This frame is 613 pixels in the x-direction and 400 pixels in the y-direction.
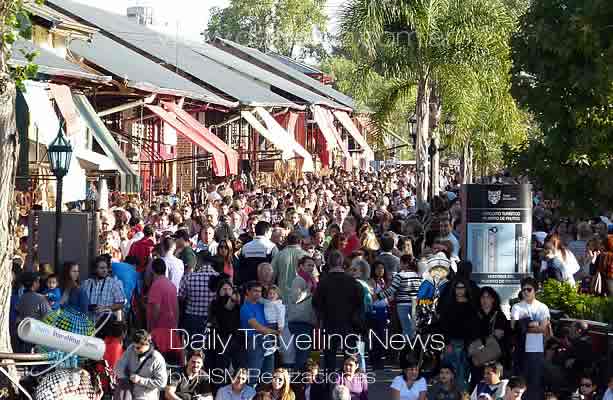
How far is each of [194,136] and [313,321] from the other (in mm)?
19198

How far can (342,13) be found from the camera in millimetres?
31594

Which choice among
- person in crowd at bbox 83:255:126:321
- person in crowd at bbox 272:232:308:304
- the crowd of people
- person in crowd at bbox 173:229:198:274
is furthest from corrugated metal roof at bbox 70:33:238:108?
person in crowd at bbox 83:255:126:321

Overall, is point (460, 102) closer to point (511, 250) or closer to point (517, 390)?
point (511, 250)

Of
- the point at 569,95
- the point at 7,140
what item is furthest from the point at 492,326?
the point at 7,140

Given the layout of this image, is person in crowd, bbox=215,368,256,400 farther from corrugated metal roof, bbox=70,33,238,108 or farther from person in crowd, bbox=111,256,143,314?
corrugated metal roof, bbox=70,33,238,108

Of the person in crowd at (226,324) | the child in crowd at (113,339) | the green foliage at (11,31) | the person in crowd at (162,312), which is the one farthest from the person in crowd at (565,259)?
the green foliage at (11,31)

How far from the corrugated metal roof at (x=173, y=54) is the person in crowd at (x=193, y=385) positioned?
90.5ft

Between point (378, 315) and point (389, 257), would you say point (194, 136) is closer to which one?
point (389, 257)

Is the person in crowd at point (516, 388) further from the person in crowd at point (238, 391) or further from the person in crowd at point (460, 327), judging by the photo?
the person in crowd at point (238, 391)

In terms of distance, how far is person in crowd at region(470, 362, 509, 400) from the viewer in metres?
12.9

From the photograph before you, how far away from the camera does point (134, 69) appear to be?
1334 inches

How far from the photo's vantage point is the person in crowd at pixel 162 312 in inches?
603

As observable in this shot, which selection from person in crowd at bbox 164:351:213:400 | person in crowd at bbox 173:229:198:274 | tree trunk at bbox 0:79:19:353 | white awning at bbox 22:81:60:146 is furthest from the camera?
white awning at bbox 22:81:60:146

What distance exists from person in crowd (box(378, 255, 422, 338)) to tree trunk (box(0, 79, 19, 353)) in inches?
261
